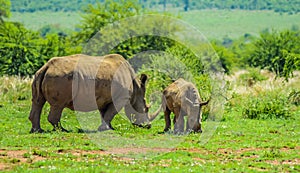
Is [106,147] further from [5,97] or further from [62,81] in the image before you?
[5,97]

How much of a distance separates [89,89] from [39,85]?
155cm

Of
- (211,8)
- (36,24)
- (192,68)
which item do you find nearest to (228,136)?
(192,68)

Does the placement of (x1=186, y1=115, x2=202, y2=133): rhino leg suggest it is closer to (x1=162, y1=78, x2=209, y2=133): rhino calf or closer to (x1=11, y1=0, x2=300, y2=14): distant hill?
(x1=162, y1=78, x2=209, y2=133): rhino calf

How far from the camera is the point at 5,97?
29797 mm

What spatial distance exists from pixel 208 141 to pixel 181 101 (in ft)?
6.13

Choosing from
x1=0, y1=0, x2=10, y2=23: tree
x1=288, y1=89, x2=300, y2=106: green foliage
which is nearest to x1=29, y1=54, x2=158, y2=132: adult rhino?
x1=288, y1=89, x2=300, y2=106: green foliage

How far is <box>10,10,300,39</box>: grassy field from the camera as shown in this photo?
13712 cm

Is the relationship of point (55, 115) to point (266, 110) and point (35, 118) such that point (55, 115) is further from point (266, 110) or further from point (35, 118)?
point (266, 110)

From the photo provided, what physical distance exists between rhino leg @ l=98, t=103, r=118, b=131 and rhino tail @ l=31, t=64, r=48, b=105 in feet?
7.16

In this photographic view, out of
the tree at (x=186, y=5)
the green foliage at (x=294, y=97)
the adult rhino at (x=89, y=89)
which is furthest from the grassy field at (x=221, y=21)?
the adult rhino at (x=89, y=89)

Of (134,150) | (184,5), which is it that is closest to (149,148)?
(134,150)

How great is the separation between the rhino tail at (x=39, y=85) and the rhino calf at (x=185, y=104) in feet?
12.5

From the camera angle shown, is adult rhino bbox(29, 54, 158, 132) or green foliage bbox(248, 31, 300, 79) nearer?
adult rhino bbox(29, 54, 158, 132)

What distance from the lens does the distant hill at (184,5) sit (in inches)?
5692
